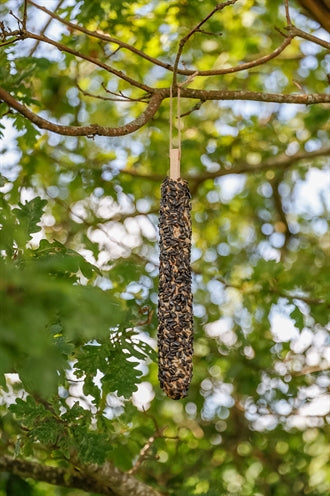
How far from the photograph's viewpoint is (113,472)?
12.1 ft

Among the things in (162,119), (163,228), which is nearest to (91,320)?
(163,228)

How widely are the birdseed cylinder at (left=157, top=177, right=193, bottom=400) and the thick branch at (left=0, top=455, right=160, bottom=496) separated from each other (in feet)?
4.31

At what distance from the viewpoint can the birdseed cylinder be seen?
241 cm

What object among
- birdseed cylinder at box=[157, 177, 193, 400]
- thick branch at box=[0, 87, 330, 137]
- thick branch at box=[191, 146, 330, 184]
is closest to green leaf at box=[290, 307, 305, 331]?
thick branch at box=[0, 87, 330, 137]

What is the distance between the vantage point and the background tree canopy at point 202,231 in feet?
13.0

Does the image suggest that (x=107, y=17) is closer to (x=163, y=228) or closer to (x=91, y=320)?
(x=163, y=228)

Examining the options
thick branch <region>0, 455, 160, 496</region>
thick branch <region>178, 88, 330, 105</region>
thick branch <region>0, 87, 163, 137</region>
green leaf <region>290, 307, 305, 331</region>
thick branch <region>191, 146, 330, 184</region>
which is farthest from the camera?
thick branch <region>191, 146, 330, 184</region>

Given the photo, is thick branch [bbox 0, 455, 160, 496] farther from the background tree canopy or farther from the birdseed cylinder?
the birdseed cylinder

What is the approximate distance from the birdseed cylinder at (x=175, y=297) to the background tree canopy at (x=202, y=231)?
2.96ft

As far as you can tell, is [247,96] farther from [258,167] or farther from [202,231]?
[202,231]

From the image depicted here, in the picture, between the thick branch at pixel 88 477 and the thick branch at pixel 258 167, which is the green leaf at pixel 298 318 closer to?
the thick branch at pixel 88 477

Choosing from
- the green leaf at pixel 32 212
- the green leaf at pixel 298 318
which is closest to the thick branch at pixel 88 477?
the green leaf at pixel 298 318

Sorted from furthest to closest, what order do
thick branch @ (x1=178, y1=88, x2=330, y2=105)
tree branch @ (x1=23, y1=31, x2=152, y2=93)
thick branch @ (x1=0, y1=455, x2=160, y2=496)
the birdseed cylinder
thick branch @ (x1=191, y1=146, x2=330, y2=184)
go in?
1. thick branch @ (x1=191, y1=146, x2=330, y2=184)
2. thick branch @ (x1=0, y1=455, x2=160, y2=496)
3. thick branch @ (x1=178, y1=88, x2=330, y2=105)
4. tree branch @ (x1=23, y1=31, x2=152, y2=93)
5. the birdseed cylinder

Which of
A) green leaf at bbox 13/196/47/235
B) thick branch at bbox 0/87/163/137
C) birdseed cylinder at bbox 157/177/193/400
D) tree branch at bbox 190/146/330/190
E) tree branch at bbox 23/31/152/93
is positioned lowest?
birdseed cylinder at bbox 157/177/193/400
